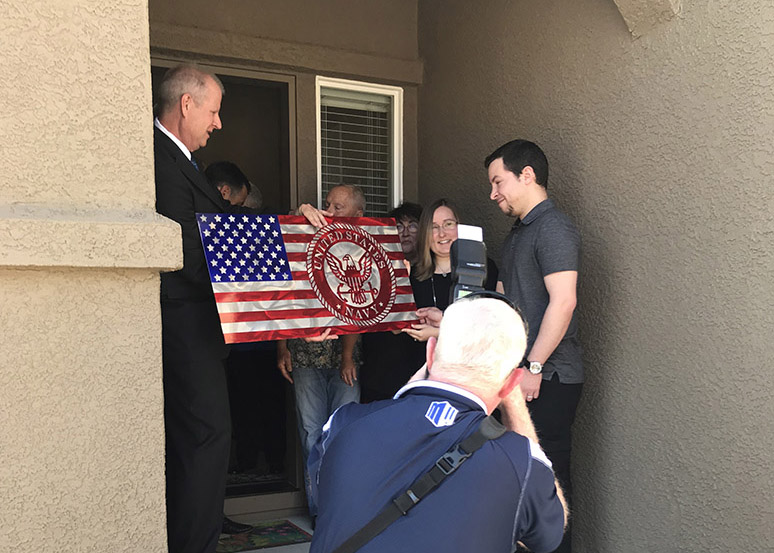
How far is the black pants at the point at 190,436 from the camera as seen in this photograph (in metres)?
3.00

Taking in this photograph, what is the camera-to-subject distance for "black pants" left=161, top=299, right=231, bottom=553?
3004mm

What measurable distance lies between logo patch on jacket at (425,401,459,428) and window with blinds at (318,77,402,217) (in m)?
3.50

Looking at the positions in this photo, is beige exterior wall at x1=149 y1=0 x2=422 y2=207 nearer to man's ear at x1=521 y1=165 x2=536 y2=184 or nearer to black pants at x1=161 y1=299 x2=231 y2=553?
man's ear at x1=521 y1=165 x2=536 y2=184

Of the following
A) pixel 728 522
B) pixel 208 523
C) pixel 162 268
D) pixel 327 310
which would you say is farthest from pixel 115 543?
pixel 728 522

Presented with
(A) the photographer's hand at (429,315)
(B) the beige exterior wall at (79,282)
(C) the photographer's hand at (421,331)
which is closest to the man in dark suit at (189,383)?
(B) the beige exterior wall at (79,282)

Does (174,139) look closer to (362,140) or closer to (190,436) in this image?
(190,436)

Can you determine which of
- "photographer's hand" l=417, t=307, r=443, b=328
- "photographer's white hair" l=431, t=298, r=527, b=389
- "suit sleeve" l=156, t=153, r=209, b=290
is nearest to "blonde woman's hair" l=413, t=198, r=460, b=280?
"photographer's hand" l=417, t=307, r=443, b=328

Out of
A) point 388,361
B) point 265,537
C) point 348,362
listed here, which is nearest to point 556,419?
point 388,361

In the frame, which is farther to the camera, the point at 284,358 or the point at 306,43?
the point at 306,43

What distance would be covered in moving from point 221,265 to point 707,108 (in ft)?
6.78

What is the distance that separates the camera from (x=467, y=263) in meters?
2.18

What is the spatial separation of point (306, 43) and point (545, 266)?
245cm

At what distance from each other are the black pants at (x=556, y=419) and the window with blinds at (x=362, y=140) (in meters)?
2.25

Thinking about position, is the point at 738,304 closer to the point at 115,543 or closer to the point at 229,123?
the point at 115,543
